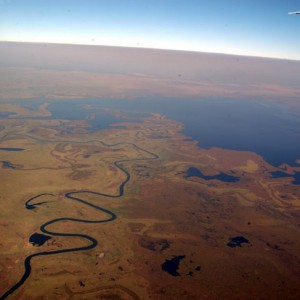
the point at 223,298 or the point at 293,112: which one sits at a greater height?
the point at 293,112

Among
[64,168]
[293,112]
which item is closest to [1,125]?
[64,168]

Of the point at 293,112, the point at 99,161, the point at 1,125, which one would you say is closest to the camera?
the point at 99,161

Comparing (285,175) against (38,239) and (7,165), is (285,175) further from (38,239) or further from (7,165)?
(7,165)

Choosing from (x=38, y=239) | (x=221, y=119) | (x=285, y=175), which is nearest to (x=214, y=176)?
(x=285, y=175)

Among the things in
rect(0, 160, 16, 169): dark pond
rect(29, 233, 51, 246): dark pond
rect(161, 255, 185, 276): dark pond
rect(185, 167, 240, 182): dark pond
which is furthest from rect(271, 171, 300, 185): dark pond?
rect(0, 160, 16, 169): dark pond

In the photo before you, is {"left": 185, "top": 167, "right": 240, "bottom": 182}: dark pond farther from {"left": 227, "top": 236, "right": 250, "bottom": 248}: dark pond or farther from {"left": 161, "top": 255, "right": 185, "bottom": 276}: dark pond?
{"left": 161, "top": 255, "right": 185, "bottom": 276}: dark pond

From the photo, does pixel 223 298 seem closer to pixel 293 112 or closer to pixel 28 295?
pixel 28 295
